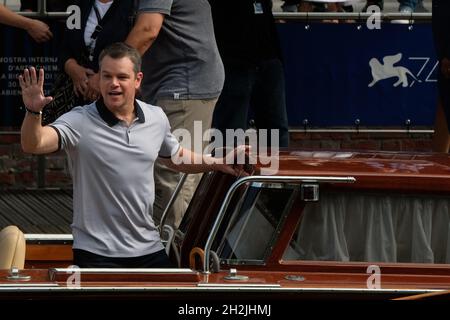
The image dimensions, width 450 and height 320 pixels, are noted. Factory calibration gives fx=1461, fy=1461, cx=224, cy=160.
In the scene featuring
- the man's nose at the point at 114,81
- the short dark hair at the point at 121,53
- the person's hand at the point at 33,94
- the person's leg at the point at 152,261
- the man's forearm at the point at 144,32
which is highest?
the man's forearm at the point at 144,32

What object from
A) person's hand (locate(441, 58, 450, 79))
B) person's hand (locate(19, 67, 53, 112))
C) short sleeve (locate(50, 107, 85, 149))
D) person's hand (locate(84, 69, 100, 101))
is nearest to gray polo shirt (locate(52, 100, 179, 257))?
short sleeve (locate(50, 107, 85, 149))

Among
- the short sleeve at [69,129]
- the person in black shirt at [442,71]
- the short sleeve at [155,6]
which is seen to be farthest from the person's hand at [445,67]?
the short sleeve at [69,129]

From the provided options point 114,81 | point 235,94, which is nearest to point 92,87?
point 114,81

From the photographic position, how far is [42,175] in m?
11.5

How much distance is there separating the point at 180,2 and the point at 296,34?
309 cm

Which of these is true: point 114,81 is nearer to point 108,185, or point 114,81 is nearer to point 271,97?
point 108,185

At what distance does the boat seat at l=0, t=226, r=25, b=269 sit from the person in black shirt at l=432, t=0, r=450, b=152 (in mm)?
3817

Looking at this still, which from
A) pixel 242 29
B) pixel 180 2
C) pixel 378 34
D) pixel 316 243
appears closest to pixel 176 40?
pixel 180 2

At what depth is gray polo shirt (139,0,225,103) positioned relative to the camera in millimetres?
8531

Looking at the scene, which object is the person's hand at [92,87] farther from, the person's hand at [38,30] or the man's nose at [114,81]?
the person's hand at [38,30]

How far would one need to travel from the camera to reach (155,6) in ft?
27.2

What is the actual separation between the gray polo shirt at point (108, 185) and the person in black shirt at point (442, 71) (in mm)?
3701

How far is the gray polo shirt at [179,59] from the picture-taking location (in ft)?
28.0
